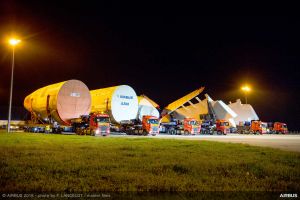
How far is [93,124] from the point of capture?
95.0 ft

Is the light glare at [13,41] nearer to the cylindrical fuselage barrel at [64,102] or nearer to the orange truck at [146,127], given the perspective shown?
the cylindrical fuselage barrel at [64,102]

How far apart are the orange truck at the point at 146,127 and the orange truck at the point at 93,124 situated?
4.68m

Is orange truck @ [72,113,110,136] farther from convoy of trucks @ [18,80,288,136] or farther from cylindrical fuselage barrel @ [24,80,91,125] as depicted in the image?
cylindrical fuselage barrel @ [24,80,91,125]

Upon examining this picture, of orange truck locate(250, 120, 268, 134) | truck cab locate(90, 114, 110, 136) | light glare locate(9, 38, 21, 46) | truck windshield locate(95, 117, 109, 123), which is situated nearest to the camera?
light glare locate(9, 38, 21, 46)

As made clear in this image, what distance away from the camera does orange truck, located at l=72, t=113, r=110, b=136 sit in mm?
28688

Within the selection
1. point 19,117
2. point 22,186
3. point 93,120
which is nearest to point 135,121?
point 93,120

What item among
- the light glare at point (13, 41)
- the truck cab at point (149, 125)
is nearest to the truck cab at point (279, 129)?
the truck cab at point (149, 125)

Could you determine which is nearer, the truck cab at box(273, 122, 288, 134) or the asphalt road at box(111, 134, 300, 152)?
the asphalt road at box(111, 134, 300, 152)

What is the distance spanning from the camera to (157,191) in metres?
5.82

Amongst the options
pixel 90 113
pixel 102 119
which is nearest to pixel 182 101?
pixel 90 113

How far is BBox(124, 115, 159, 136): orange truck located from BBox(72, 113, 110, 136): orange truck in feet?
15.4

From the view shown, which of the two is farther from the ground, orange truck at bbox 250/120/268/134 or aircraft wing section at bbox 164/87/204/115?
aircraft wing section at bbox 164/87/204/115

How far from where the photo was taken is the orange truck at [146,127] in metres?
32.5

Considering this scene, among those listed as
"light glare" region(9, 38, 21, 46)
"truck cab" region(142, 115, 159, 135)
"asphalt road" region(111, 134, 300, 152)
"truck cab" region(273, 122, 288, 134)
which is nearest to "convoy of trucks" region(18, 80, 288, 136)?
"truck cab" region(142, 115, 159, 135)
